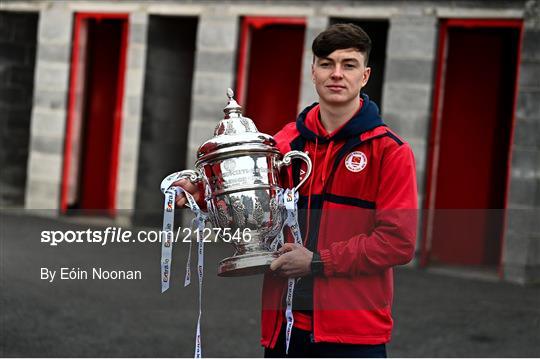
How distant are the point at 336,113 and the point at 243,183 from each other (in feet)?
1.17

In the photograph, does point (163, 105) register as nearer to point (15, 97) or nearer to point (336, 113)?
point (15, 97)

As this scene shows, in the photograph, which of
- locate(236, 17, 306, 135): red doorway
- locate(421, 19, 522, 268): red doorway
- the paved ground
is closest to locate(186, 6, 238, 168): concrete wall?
locate(236, 17, 306, 135): red doorway

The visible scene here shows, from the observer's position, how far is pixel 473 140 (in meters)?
11.9

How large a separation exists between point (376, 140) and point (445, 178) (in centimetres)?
879

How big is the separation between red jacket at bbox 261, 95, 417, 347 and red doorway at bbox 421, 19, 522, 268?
8.33 metres

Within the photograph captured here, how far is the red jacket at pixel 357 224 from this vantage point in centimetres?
330

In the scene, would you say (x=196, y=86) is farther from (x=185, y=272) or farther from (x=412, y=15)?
(x=185, y=272)

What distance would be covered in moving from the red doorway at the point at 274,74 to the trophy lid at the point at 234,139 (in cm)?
980

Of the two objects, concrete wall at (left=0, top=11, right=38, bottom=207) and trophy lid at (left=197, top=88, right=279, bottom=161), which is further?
concrete wall at (left=0, top=11, right=38, bottom=207)

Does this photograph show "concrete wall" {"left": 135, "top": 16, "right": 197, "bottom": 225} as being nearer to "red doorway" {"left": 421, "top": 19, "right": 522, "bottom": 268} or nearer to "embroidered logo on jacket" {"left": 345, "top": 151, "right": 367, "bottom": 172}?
"red doorway" {"left": 421, "top": 19, "right": 522, "bottom": 268}

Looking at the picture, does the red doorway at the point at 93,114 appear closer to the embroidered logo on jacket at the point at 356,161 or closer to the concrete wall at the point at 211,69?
the concrete wall at the point at 211,69

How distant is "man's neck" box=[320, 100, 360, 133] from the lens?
3420 millimetres

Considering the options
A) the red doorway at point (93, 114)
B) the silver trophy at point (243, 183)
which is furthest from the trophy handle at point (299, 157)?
the red doorway at point (93, 114)

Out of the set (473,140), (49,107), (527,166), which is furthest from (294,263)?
(49,107)
